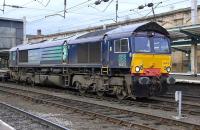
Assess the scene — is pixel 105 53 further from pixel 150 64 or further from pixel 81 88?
pixel 81 88

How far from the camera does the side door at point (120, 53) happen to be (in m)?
19.0

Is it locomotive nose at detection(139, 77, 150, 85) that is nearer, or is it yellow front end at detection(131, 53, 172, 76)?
locomotive nose at detection(139, 77, 150, 85)

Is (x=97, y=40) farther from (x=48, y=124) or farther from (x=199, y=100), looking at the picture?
(x=48, y=124)

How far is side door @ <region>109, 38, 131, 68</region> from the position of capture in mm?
19016

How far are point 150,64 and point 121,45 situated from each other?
1.54m

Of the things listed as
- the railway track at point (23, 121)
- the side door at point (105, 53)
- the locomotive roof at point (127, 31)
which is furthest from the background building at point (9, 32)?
the railway track at point (23, 121)

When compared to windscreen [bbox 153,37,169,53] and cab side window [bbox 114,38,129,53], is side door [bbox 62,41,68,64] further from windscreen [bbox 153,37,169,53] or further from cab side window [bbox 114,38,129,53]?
windscreen [bbox 153,37,169,53]

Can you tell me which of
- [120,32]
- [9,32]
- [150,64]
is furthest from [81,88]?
[9,32]

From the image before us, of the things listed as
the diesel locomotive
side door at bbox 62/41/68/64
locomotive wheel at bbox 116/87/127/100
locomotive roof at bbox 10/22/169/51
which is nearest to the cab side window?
the diesel locomotive

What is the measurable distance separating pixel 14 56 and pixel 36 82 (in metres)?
5.34

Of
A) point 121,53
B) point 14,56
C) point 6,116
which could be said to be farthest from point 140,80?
point 14,56

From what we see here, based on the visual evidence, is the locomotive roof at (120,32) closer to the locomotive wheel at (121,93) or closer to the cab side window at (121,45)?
the cab side window at (121,45)

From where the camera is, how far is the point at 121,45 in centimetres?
1947

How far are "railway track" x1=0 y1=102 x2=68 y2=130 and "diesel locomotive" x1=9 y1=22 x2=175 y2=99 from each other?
541cm
